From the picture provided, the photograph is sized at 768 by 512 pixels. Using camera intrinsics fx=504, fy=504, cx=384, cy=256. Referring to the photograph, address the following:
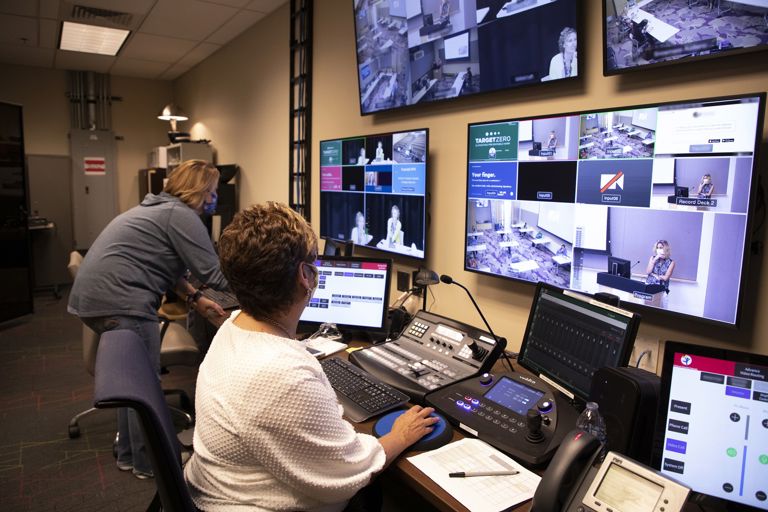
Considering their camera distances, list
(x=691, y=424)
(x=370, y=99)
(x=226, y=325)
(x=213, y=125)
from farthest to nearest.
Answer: (x=213, y=125) < (x=370, y=99) < (x=226, y=325) < (x=691, y=424)

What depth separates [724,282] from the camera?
4.46 ft

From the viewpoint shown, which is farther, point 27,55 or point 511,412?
point 27,55

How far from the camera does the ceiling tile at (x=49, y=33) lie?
4.68 meters

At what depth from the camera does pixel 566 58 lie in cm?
178

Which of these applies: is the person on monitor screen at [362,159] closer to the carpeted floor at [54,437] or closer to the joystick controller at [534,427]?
the joystick controller at [534,427]

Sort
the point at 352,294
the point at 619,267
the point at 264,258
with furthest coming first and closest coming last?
the point at 352,294
the point at 619,267
the point at 264,258

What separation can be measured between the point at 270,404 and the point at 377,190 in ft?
5.99

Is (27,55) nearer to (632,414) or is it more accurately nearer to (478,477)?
(478,477)

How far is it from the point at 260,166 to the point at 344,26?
175 centimetres

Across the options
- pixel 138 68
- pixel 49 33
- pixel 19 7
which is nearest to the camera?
pixel 19 7

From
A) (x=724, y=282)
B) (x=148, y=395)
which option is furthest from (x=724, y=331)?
(x=148, y=395)

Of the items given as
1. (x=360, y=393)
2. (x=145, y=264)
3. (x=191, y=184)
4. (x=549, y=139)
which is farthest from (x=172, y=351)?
(x=549, y=139)

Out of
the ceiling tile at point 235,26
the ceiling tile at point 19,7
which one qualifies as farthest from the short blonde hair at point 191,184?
the ceiling tile at point 19,7

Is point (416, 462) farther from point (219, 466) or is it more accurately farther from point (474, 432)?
point (219, 466)
